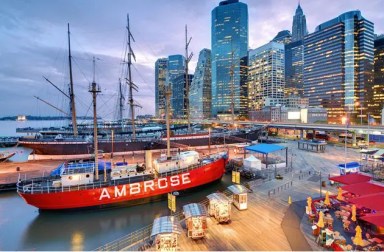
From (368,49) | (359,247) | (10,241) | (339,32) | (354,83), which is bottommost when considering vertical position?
(10,241)

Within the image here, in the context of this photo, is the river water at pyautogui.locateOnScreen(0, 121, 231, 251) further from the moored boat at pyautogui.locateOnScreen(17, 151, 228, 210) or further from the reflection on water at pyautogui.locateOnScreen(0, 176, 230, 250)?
the moored boat at pyautogui.locateOnScreen(17, 151, 228, 210)

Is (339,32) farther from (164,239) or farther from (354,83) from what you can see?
(164,239)

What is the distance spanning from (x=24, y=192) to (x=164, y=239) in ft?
57.0

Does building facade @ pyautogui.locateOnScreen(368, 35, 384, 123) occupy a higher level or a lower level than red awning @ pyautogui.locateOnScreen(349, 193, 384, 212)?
higher

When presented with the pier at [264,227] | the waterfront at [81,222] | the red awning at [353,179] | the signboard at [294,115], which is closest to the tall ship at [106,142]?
the waterfront at [81,222]

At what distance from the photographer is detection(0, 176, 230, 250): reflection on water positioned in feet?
59.4

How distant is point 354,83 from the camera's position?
186 m

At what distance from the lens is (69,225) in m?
20.8

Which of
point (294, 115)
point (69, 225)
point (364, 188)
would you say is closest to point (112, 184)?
point (69, 225)

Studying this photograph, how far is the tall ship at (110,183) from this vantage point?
22.0 meters

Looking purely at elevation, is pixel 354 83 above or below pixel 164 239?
above

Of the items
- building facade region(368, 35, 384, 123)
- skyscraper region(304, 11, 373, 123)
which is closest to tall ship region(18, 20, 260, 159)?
skyscraper region(304, 11, 373, 123)

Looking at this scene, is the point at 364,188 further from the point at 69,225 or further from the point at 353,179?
the point at 69,225

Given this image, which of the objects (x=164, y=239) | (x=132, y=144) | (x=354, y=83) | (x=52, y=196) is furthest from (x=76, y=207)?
(x=354, y=83)
